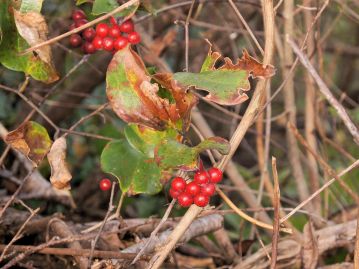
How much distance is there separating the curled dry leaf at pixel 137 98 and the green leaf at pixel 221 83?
0.05 meters

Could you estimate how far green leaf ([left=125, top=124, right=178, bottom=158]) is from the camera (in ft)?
3.73

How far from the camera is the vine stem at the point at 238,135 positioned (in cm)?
106

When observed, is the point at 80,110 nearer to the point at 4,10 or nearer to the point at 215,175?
the point at 4,10

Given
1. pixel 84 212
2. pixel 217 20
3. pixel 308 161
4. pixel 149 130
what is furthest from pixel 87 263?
pixel 217 20

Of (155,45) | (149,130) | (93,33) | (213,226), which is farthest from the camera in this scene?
(155,45)

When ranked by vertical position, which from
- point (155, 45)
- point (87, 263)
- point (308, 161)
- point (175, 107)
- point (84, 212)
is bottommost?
point (84, 212)

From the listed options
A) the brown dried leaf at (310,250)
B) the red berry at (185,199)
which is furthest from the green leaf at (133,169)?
the brown dried leaf at (310,250)

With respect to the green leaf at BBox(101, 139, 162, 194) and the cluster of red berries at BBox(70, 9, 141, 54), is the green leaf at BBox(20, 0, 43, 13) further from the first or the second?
the green leaf at BBox(101, 139, 162, 194)

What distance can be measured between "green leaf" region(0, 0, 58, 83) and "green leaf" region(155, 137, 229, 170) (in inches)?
11.9

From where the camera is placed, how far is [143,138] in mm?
1146

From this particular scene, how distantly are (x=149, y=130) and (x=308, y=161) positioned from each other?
2.78 ft

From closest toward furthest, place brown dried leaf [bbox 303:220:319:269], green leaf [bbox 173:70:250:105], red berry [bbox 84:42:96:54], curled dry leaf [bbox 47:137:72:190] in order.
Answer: green leaf [bbox 173:70:250:105] < curled dry leaf [bbox 47:137:72:190] < red berry [bbox 84:42:96:54] < brown dried leaf [bbox 303:220:319:269]

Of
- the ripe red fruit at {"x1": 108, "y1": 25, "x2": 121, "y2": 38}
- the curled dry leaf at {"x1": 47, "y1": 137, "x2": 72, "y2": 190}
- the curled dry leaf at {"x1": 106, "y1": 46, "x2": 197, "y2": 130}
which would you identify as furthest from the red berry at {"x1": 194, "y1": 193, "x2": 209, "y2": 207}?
the ripe red fruit at {"x1": 108, "y1": 25, "x2": 121, "y2": 38}

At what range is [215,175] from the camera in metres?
1.05
